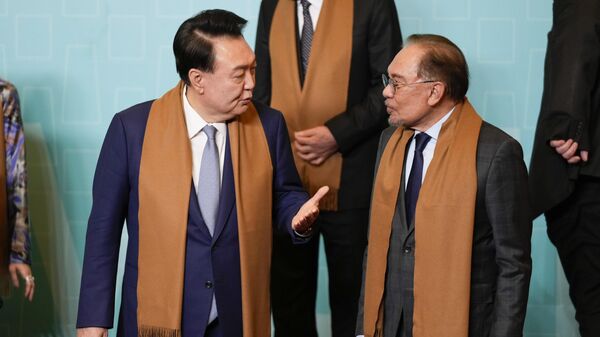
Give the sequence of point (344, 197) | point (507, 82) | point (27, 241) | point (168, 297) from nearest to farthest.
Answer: point (168, 297) < point (27, 241) < point (344, 197) < point (507, 82)

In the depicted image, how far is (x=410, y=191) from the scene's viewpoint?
2.72 m

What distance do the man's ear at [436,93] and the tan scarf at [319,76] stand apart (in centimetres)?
92

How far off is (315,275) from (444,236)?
1.22m

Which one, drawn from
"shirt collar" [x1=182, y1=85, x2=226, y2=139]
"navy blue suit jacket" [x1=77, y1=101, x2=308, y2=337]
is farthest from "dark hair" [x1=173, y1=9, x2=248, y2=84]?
"navy blue suit jacket" [x1=77, y1=101, x2=308, y2=337]

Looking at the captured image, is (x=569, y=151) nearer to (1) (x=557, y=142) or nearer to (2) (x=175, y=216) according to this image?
(1) (x=557, y=142)

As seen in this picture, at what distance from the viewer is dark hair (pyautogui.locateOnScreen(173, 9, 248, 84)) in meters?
2.69

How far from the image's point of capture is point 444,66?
2707 millimetres

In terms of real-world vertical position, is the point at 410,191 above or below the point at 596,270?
above

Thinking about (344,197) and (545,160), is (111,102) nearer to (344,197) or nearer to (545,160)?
(344,197)

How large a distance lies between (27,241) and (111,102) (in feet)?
3.68

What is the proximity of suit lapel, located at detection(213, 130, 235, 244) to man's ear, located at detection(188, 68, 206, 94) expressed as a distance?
0.69 ft

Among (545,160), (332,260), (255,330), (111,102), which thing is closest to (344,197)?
(332,260)

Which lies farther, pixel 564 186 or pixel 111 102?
pixel 111 102

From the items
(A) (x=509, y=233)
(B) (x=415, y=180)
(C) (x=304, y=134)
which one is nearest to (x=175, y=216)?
(B) (x=415, y=180)
